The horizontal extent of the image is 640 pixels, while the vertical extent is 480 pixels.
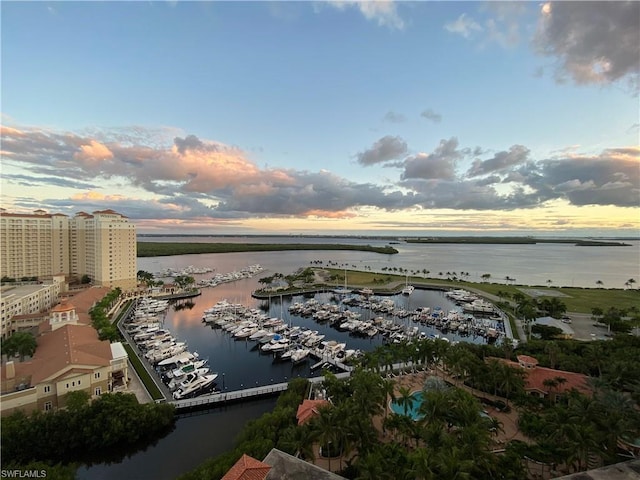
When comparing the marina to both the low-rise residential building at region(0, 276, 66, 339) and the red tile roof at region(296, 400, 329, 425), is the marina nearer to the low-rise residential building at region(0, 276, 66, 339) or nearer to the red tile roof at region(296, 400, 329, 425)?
the red tile roof at region(296, 400, 329, 425)

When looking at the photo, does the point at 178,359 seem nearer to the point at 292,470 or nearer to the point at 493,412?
the point at 493,412

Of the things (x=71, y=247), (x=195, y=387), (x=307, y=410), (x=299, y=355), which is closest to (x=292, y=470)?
(x=307, y=410)

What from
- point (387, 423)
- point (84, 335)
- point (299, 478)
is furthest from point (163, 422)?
point (299, 478)

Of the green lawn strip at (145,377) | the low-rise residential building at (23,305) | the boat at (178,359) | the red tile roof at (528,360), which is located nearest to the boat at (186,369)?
the boat at (178,359)

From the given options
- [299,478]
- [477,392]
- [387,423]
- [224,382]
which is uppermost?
[299,478]

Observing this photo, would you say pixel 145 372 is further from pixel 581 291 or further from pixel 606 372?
pixel 581 291

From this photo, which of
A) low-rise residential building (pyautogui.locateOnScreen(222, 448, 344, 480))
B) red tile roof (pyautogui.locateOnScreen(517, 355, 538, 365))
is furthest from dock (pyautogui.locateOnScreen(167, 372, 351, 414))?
low-rise residential building (pyautogui.locateOnScreen(222, 448, 344, 480))
